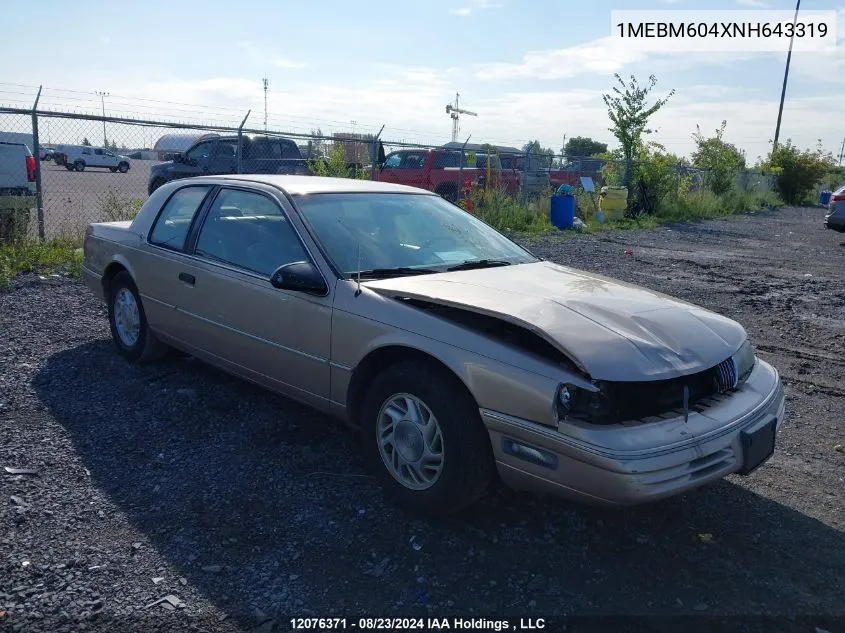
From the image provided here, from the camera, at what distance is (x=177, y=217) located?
16.2 feet

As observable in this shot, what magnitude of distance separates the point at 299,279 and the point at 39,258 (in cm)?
650

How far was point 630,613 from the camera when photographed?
2699mm

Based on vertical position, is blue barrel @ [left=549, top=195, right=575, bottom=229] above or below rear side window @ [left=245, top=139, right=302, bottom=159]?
below

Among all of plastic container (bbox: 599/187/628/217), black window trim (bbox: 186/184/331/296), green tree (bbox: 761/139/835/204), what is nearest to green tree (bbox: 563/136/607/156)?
green tree (bbox: 761/139/835/204)

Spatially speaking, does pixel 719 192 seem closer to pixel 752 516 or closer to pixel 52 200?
pixel 52 200

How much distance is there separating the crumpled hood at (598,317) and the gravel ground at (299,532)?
84 centimetres

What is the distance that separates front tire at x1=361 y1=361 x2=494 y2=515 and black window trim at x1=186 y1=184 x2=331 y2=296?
678 mm

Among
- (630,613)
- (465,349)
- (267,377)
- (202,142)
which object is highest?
(202,142)

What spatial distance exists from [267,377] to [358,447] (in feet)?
2.15

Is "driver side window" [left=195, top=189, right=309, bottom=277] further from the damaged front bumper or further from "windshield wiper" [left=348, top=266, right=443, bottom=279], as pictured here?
the damaged front bumper

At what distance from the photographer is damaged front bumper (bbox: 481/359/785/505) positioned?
2711 millimetres

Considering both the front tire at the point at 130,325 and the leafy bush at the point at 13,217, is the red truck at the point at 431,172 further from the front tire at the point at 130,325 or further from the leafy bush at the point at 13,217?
the front tire at the point at 130,325

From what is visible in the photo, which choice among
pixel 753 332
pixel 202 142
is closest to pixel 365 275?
pixel 753 332

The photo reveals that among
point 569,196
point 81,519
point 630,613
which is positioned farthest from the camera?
point 569,196
